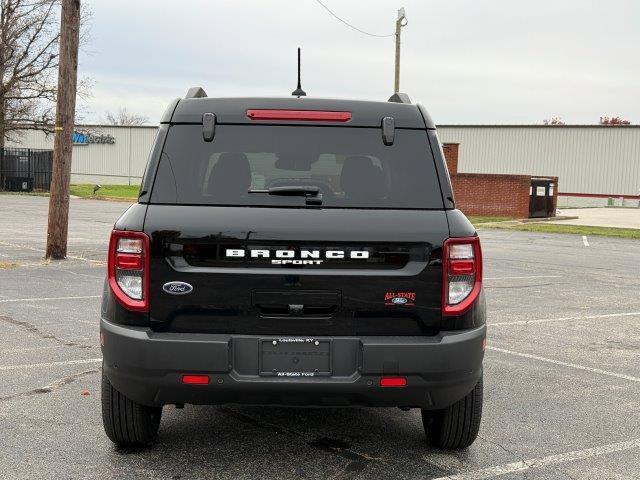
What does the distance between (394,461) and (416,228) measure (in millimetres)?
1355

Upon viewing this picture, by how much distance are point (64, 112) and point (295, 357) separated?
1094 cm

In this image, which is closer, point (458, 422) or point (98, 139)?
point (458, 422)

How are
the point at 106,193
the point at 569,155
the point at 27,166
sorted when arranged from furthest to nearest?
the point at 569,155 < the point at 106,193 < the point at 27,166

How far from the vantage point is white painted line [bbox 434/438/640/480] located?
13.6 feet

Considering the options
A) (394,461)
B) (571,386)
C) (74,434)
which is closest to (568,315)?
(571,386)

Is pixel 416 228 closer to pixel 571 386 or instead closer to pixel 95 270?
pixel 571 386

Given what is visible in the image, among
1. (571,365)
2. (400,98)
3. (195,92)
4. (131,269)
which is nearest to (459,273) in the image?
(400,98)

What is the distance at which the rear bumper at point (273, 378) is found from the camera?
3742mm

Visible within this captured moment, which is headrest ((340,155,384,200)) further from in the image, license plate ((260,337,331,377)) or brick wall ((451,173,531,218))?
brick wall ((451,173,531,218))

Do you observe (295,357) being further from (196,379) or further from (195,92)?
(195,92)

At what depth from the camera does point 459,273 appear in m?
3.88

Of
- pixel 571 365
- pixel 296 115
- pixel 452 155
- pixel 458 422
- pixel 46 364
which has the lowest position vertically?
pixel 46 364

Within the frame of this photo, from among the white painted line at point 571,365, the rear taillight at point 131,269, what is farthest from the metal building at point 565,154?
the rear taillight at point 131,269

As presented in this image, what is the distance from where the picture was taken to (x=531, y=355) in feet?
23.7
